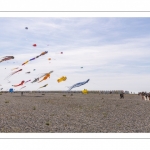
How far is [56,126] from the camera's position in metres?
22.5
